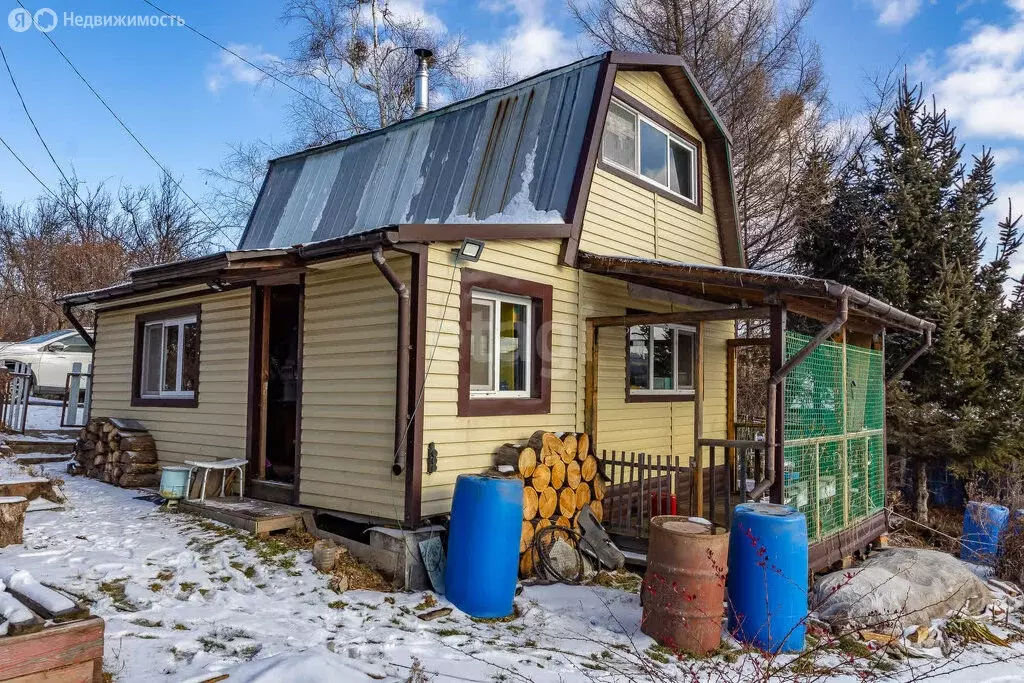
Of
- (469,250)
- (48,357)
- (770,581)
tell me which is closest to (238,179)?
(48,357)

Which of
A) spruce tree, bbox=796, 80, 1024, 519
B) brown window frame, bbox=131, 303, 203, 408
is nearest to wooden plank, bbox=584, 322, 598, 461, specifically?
brown window frame, bbox=131, 303, 203, 408

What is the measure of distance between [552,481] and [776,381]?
2314mm

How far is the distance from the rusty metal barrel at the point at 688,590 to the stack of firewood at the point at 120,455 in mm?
7105

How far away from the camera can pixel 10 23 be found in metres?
10.6

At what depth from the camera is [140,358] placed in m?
9.88

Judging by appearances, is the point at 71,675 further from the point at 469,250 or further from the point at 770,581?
A: the point at 469,250

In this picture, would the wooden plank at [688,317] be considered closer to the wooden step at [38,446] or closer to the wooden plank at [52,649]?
the wooden plank at [52,649]

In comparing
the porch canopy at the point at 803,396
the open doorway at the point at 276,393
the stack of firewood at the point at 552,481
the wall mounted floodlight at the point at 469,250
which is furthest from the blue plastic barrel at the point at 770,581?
the open doorway at the point at 276,393

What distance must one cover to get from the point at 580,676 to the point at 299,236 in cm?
765

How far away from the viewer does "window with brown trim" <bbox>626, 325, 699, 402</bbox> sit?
916 centimetres

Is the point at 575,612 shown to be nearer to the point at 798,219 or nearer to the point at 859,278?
the point at 859,278

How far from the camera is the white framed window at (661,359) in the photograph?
9211 millimetres

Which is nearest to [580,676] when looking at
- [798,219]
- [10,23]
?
[10,23]

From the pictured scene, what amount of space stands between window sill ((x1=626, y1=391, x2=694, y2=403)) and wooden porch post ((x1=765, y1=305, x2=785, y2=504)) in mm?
2633
